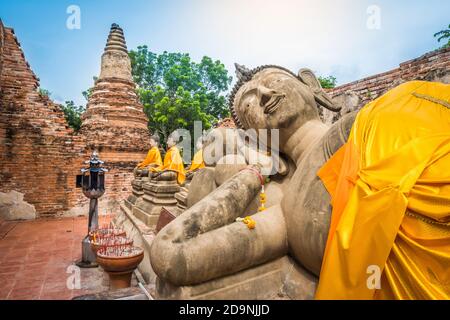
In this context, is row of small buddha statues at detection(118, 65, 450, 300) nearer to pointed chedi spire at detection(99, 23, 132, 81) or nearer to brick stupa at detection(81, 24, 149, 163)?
brick stupa at detection(81, 24, 149, 163)

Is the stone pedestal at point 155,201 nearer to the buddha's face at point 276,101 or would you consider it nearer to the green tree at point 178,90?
the buddha's face at point 276,101

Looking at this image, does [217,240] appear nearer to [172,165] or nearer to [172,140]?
[172,165]

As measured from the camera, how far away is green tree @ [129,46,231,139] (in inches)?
748

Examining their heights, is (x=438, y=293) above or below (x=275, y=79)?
below

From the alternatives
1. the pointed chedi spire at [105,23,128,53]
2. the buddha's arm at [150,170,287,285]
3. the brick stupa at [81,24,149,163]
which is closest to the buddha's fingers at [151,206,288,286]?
the buddha's arm at [150,170,287,285]

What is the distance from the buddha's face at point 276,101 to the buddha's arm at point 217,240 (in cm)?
52

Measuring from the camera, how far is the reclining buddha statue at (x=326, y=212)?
4.13 feet

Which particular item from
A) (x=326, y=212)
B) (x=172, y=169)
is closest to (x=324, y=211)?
(x=326, y=212)

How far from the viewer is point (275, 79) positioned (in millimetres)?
2248

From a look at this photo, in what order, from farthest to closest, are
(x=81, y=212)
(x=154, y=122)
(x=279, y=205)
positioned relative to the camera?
1. (x=154, y=122)
2. (x=81, y=212)
3. (x=279, y=205)
